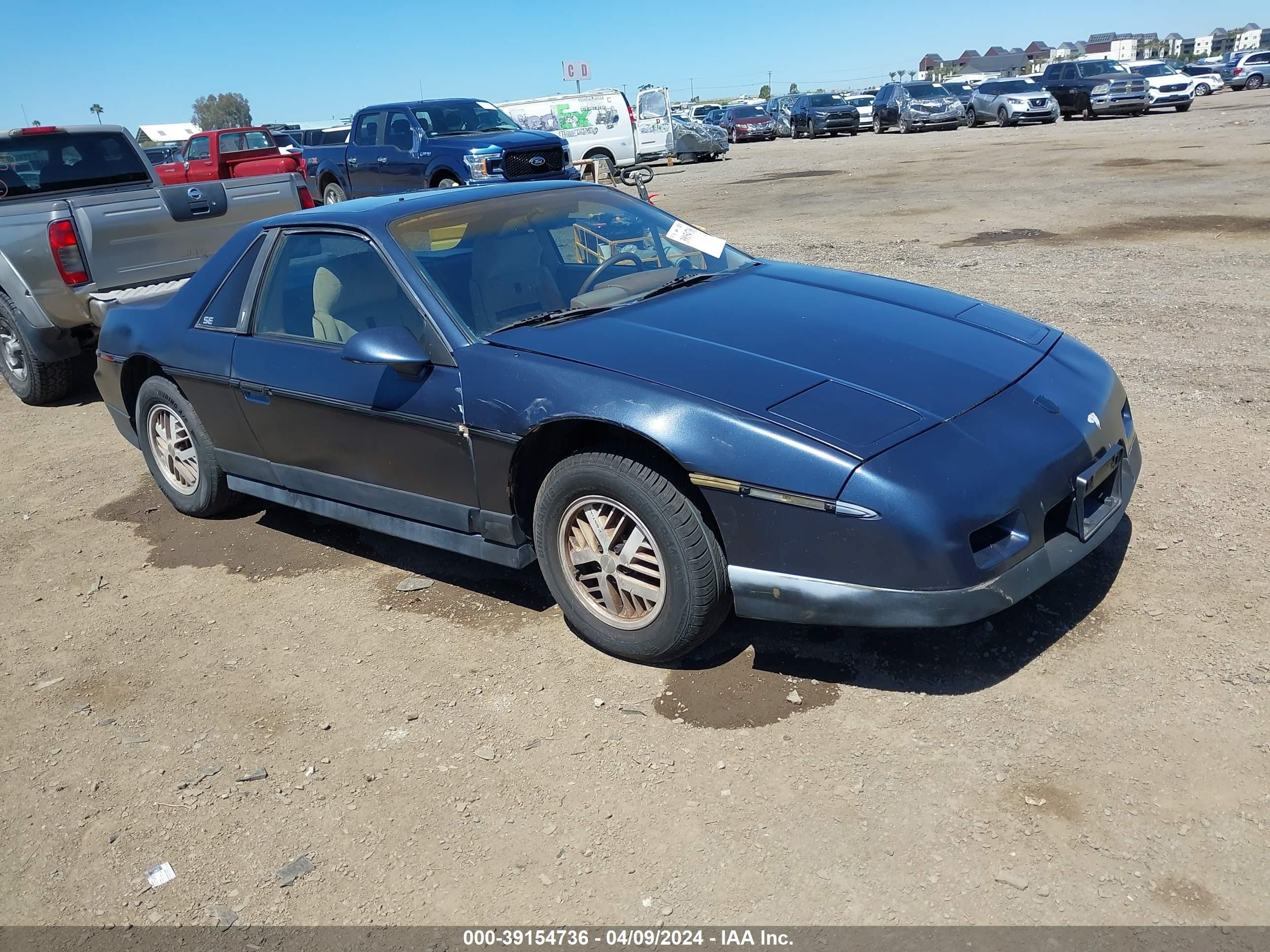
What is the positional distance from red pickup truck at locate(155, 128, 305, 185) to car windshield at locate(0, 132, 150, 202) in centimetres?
686

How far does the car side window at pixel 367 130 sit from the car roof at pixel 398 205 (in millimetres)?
12560

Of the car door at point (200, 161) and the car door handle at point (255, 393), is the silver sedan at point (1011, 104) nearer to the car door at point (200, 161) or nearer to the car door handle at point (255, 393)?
the car door at point (200, 161)

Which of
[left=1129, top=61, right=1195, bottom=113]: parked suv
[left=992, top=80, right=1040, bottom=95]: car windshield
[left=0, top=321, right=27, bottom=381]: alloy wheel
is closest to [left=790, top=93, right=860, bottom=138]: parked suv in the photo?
[left=992, top=80, right=1040, bottom=95]: car windshield

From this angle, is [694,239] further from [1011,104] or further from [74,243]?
[1011,104]

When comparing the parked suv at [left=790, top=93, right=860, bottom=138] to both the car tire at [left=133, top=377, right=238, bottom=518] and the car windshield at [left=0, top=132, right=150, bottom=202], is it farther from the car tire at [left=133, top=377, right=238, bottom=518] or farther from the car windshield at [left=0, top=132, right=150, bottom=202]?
the car tire at [left=133, top=377, right=238, bottom=518]

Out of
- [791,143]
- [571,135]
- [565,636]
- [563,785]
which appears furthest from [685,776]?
[791,143]

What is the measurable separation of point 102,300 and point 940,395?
6.26m

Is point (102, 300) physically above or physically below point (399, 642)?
above

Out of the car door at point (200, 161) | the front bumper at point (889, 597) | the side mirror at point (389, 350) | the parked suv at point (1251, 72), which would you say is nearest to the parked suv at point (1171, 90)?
the parked suv at point (1251, 72)

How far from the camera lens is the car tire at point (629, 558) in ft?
10.5

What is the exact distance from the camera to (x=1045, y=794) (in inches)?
106

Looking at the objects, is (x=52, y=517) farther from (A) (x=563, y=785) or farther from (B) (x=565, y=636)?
(A) (x=563, y=785)

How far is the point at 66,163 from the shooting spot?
868cm

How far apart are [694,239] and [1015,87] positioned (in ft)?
104
